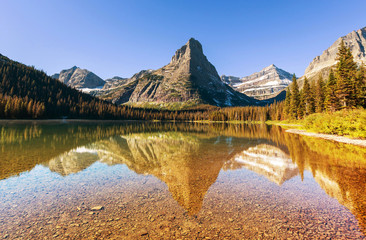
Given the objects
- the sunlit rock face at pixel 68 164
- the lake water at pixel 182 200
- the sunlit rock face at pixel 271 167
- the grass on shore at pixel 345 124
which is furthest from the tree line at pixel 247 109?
the sunlit rock face at pixel 68 164

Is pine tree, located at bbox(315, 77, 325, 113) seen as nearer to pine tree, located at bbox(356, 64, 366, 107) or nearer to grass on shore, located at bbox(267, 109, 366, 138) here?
pine tree, located at bbox(356, 64, 366, 107)

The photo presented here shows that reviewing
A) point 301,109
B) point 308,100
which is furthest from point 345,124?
point 301,109

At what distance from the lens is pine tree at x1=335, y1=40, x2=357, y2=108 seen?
170 feet

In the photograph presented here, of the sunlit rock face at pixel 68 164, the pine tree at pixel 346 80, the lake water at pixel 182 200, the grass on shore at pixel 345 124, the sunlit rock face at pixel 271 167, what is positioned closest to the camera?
the lake water at pixel 182 200

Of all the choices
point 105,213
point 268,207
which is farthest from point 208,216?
point 105,213

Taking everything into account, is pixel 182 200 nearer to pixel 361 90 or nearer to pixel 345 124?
pixel 345 124

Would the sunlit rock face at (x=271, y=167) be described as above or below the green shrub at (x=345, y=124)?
below

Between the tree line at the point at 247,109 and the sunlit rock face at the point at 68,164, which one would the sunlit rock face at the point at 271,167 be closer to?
the sunlit rock face at the point at 68,164

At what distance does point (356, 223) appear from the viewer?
22.0 ft

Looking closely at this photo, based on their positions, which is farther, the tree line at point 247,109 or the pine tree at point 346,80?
the tree line at point 247,109

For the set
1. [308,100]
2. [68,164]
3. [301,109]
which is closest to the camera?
[68,164]

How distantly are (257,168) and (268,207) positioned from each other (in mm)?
7247

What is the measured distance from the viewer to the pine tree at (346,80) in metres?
51.9

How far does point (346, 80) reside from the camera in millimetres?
52219
